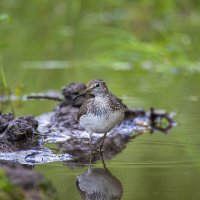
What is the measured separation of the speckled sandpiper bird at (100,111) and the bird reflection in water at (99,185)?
836 millimetres

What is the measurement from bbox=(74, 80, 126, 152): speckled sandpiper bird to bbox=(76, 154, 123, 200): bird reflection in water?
84 cm

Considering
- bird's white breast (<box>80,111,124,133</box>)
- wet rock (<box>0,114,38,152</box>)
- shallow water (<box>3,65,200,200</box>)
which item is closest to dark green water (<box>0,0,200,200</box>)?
shallow water (<box>3,65,200,200</box>)

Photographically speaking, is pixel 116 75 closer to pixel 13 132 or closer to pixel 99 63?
pixel 99 63

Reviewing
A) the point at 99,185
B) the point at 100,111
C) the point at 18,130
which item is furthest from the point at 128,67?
the point at 99,185

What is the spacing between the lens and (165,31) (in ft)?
51.0

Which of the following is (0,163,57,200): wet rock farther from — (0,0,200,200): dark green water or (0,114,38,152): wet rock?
(0,114,38,152): wet rock

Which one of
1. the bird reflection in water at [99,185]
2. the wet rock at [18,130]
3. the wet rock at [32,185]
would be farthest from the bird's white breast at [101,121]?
the wet rock at [32,185]

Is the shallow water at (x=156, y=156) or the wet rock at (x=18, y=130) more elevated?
the wet rock at (x=18, y=130)

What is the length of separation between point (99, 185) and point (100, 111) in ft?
4.89

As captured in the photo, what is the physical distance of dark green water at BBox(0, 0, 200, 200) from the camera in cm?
615

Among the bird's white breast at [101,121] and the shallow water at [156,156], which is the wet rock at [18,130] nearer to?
the bird's white breast at [101,121]

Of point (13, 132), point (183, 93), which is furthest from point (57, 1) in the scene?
point (13, 132)

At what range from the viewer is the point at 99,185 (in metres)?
5.88

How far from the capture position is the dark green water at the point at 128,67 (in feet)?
20.2
